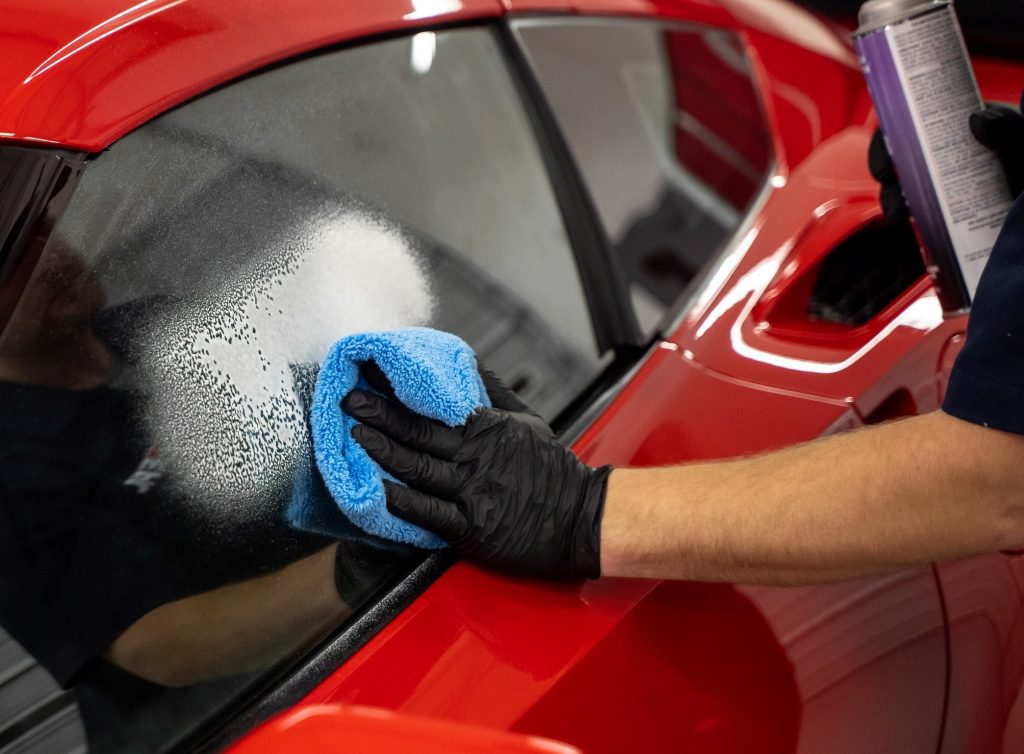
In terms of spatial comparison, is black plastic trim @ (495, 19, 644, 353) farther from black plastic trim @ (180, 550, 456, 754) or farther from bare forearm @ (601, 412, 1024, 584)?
black plastic trim @ (180, 550, 456, 754)

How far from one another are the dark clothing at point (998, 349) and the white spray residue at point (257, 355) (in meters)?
0.55

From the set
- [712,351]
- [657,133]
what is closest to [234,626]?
[712,351]

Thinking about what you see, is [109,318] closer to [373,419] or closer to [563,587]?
[373,419]

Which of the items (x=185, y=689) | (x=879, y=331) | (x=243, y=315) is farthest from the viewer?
(x=879, y=331)

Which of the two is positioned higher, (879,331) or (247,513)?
(247,513)

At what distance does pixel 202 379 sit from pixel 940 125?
896 millimetres

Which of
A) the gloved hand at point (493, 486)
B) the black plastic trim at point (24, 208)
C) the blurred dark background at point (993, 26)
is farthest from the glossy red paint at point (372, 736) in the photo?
the blurred dark background at point (993, 26)

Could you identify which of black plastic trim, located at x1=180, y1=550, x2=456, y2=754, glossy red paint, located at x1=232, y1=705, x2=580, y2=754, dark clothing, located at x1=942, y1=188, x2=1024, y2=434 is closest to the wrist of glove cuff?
black plastic trim, located at x1=180, y1=550, x2=456, y2=754

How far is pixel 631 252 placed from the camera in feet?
4.57

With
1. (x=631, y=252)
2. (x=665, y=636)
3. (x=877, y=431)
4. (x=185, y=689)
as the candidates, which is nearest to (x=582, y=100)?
(x=631, y=252)

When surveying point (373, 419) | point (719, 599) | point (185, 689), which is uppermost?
point (373, 419)

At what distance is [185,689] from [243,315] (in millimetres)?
332

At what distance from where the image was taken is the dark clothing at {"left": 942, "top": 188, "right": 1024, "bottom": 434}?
99 cm

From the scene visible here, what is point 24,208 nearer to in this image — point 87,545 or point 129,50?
point 129,50
